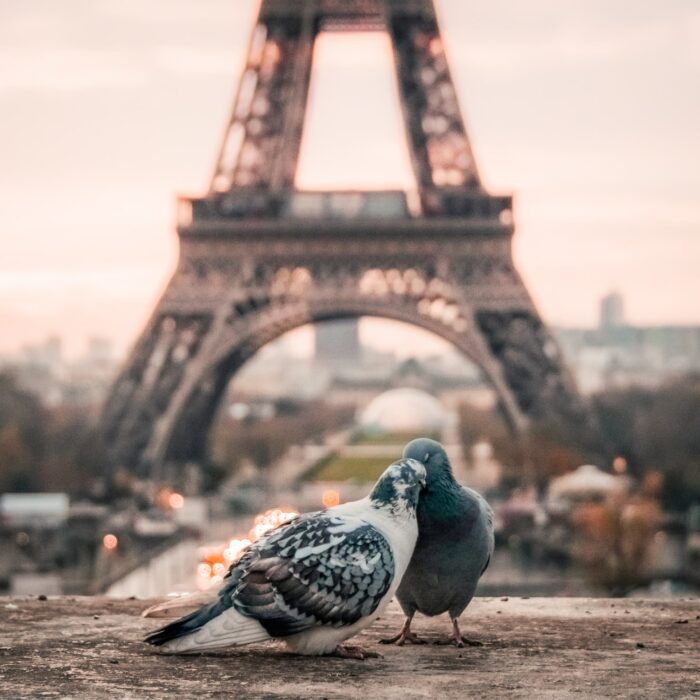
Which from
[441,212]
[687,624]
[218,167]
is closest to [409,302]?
[441,212]

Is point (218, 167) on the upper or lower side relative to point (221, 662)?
upper

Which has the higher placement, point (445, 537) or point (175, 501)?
point (175, 501)

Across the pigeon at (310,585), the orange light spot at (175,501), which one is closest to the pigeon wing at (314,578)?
the pigeon at (310,585)

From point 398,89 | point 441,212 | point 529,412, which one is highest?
point 398,89

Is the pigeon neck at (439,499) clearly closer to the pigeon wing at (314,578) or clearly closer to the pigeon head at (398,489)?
the pigeon head at (398,489)

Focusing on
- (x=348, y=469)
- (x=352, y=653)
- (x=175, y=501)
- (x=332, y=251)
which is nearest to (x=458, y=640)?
(x=352, y=653)

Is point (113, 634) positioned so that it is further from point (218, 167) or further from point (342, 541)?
Answer: point (218, 167)

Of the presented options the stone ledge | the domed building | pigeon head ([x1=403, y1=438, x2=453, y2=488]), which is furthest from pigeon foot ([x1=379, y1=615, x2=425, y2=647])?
the domed building

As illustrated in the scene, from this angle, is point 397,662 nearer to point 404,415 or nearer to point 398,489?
point 398,489
